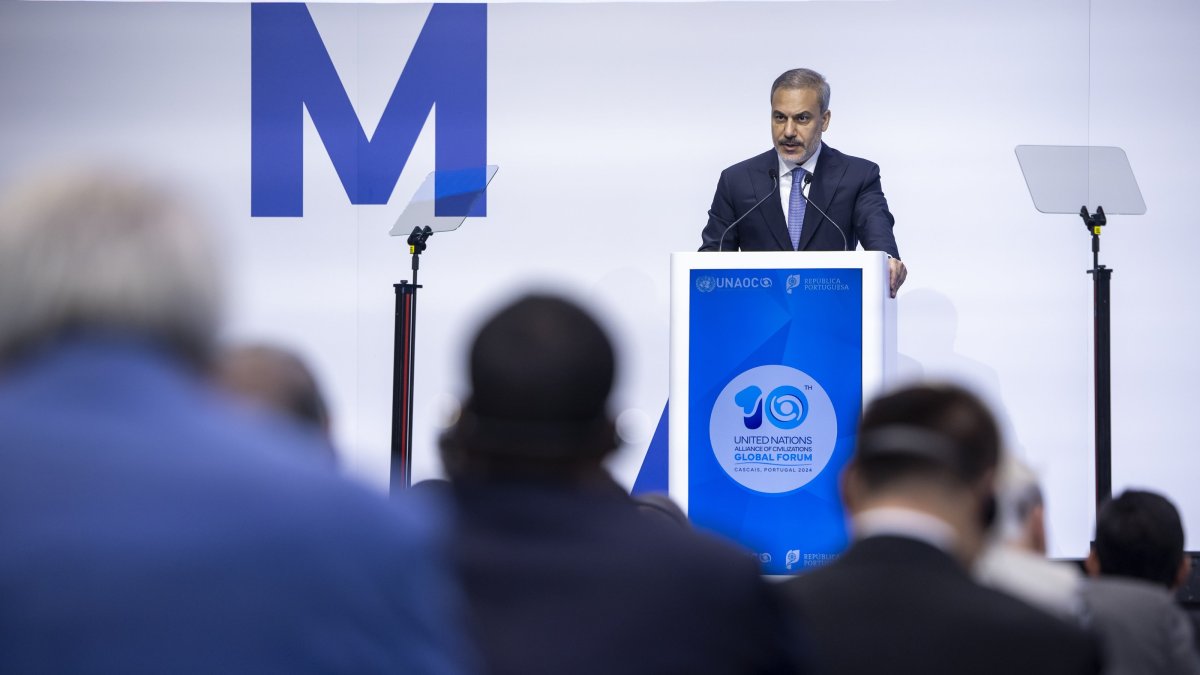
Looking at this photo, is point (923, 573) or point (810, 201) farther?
point (810, 201)

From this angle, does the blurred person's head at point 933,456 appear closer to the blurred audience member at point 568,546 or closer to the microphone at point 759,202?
the blurred audience member at point 568,546

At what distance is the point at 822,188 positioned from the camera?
505 cm

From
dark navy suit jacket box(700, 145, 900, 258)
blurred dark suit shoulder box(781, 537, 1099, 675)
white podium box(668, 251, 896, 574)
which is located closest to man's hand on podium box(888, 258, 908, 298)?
white podium box(668, 251, 896, 574)

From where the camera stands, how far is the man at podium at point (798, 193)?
4902mm

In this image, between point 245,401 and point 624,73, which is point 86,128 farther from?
point 245,401

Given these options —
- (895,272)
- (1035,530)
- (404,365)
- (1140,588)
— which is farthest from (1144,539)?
(404,365)

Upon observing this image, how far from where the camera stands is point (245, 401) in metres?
1.65

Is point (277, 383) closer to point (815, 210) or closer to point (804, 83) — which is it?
point (815, 210)

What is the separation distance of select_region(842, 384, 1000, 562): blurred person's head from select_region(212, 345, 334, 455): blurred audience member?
68 cm

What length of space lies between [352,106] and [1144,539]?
497 cm

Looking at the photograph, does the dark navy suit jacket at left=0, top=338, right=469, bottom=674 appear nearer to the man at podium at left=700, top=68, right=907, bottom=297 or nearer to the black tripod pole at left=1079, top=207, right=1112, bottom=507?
the man at podium at left=700, top=68, right=907, bottom=297

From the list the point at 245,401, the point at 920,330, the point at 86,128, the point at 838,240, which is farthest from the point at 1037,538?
the point at 86,128

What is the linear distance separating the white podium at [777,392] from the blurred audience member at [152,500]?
310cm

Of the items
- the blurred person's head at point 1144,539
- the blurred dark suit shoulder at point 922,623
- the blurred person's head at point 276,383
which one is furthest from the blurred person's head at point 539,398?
the blurred person's head at point 1144,539
